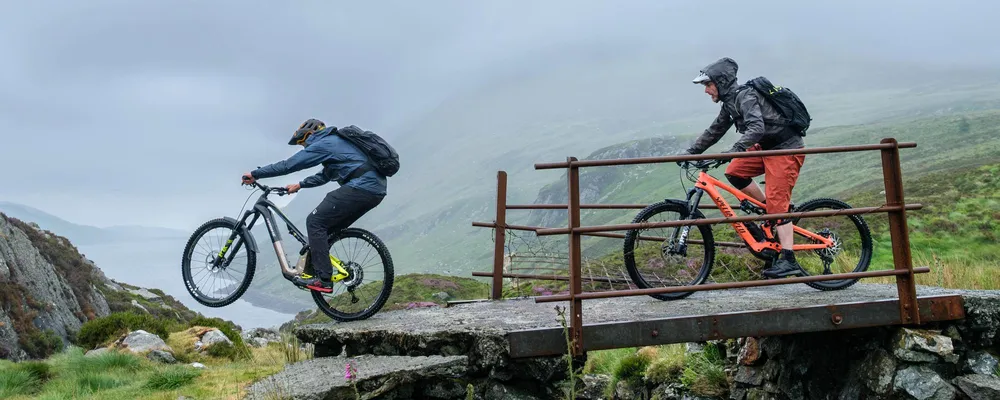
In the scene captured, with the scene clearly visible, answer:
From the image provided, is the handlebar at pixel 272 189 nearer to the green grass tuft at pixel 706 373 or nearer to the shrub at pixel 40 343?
→ the green grass tuft at pixel 706 373

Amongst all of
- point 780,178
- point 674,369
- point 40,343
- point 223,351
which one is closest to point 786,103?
point 780,178

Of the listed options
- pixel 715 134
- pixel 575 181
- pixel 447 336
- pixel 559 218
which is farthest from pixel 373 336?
pixel 559 218

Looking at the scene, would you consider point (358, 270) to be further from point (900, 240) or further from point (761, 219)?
point (900, 240)

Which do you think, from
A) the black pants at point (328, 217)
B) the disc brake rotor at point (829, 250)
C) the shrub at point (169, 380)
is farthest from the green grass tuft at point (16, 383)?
the disc brake rotor at point (829, 250)

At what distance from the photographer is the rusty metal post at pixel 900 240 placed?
5.41 meters

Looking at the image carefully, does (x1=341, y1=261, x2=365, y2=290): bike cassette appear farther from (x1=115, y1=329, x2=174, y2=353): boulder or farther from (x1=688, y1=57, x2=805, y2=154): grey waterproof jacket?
(x1=115, y1=329, x2=174, y2=353): boulder

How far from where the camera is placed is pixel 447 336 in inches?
217

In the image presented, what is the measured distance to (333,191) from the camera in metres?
6.61

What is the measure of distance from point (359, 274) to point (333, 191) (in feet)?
2.98

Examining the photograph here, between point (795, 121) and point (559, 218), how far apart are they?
18218cm

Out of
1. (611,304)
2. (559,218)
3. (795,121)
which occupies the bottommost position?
(611,304)

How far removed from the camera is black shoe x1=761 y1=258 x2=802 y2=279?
645 cm

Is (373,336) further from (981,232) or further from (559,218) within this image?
(559,218)

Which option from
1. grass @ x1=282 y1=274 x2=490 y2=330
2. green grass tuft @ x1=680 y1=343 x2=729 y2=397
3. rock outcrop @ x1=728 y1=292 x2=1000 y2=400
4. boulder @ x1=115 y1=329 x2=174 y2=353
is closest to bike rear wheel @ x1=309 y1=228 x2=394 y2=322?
green grass tuft @ x1=680 y1=343 x2=729 y2=397
